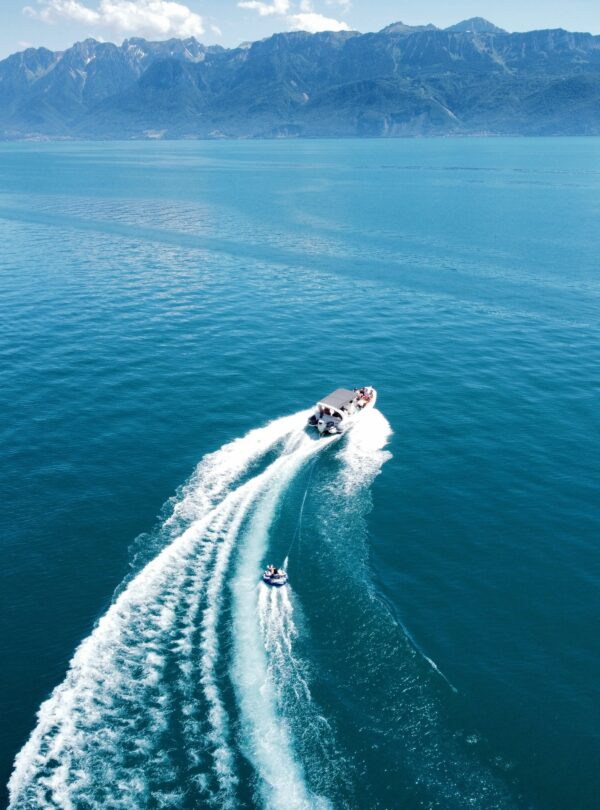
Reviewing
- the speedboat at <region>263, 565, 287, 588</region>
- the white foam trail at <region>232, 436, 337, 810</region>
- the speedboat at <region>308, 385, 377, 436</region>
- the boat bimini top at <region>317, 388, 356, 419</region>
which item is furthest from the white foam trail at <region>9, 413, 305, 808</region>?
the boat bimini top at <region>317, 388, 356, 419</region>

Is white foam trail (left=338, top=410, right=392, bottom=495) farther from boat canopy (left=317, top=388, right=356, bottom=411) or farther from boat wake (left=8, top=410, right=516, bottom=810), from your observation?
boat wake (left=8, top=410, right=516, bottom=810)

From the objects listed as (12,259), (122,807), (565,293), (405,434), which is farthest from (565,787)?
(12,259)

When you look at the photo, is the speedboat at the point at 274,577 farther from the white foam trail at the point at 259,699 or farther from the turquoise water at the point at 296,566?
the white foam trail at the point at 259,699

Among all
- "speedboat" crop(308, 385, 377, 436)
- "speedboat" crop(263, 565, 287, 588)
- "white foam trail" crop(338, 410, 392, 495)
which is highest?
"speedboat" crop(308, 385, 377, 436)

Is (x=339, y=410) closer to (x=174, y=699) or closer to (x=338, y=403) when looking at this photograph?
(x=338, y=403)

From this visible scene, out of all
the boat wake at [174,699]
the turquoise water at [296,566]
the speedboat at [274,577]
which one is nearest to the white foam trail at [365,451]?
the turquoise water at [296,566]

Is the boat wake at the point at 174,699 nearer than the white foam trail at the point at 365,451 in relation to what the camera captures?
Yes

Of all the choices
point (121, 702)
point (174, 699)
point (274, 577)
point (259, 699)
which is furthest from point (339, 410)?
point (121, 702)
